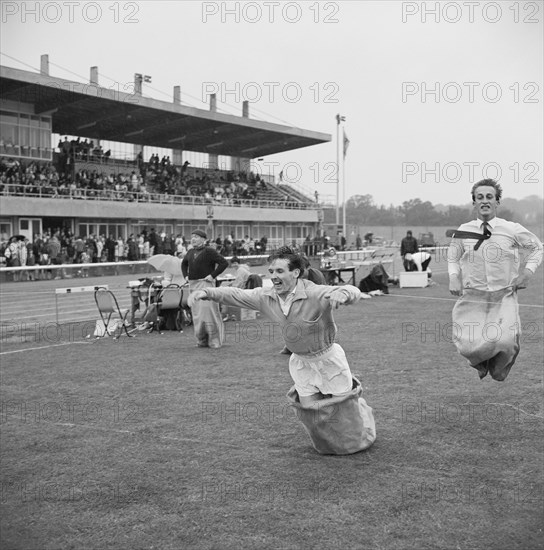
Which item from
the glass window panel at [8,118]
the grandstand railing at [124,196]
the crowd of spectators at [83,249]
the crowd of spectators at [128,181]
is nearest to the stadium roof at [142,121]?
the glass window panel at [8,118]

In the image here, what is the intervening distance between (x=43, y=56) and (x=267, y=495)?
114 feet

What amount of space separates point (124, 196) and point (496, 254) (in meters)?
31.7

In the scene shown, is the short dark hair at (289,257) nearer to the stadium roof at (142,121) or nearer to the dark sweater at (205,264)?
the dark sweater at (205,264)

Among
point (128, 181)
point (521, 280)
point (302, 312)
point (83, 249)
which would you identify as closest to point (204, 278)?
point (302, 312)

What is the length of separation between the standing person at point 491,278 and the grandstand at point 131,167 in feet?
66.7

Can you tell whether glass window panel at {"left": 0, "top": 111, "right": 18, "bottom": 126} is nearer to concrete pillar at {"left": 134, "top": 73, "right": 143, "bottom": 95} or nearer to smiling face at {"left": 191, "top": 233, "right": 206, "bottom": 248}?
concrete pillar at {"left": 134, "top": 73, "right": 143, "bottom": 95}

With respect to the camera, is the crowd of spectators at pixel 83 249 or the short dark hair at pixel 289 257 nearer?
the short dark hair at pixel 289 257

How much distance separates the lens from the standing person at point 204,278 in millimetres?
11734

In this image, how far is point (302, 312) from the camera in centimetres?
552

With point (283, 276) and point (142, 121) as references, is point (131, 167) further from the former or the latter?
point (283, 276)

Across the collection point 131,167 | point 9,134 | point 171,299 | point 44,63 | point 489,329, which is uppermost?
point 44,63

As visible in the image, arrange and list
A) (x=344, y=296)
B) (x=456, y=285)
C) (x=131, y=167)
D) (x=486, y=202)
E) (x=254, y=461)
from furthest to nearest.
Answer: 1. (x=131, y=167)
2. (x=456, y=285)
3. (x=486, y=202)
4. (x=254, y=461)
5. (x=344, y=296)

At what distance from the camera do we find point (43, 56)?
35031 millimetres

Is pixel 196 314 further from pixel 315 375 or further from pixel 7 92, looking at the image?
pixel 7 92
